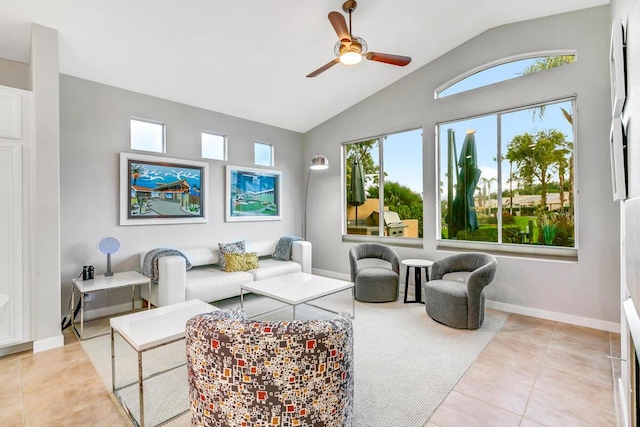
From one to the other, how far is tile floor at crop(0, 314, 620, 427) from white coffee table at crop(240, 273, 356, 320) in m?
1.43

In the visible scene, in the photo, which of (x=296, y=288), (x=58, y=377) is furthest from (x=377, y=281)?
(x=58, y=377)

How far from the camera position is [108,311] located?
3725 millimetres

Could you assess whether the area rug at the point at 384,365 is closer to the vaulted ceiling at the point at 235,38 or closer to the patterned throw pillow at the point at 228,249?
the patterned throw pillow at the point at 228,249

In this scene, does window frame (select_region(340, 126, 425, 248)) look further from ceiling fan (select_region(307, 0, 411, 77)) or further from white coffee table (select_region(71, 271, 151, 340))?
white coffee table (select_region(71, 271, 151, 340))

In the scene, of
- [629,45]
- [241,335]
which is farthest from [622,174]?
[241,335]

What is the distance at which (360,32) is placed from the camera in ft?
12.0

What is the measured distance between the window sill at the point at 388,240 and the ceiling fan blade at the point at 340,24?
3155 millimetres

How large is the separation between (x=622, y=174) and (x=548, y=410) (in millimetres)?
1575

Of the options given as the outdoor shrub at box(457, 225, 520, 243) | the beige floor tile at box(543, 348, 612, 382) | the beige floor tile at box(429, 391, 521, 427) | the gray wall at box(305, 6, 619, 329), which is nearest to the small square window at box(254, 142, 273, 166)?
the gray wall at box(305, 6, 619, 329)

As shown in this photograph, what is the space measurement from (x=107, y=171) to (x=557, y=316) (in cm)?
573

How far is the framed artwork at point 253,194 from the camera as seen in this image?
496 centimetres

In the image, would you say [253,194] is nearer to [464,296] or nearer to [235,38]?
[235,38]

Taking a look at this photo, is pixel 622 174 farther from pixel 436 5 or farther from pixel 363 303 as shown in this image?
pixel 363 303

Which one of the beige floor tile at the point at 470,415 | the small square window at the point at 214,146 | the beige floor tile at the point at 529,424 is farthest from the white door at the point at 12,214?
the beige floor tile at the point at 529,424
